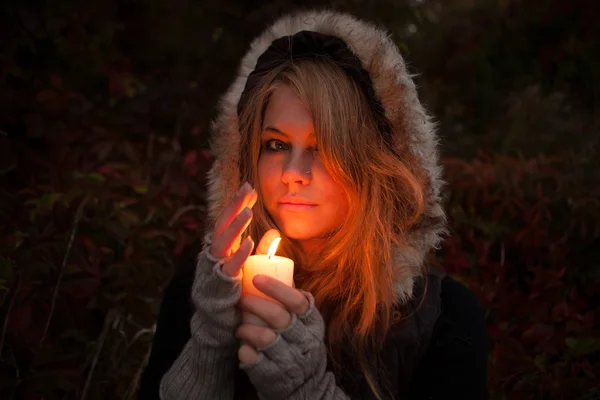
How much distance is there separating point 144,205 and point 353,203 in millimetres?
1512

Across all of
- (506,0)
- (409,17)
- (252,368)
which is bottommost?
(252,368)

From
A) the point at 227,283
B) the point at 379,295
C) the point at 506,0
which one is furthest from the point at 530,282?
the point at 506,0

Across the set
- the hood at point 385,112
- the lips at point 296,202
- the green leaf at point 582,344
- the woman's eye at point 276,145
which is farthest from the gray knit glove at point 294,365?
the green leaf at point 582,344

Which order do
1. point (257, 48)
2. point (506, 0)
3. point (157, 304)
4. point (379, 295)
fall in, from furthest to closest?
point (506, 0)
point (157, 304)
point (257, 48)
point (379, 295)

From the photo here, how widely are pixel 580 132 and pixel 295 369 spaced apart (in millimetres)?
4868

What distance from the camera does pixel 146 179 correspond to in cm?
312

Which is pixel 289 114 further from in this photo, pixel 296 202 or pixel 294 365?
pixel 294 365

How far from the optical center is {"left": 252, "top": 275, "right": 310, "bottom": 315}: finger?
1.49 m

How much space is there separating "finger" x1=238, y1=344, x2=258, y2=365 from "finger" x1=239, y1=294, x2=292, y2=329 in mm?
88

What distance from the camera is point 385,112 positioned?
1869 millimetres

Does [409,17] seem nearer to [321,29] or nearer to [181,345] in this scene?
[321,29]

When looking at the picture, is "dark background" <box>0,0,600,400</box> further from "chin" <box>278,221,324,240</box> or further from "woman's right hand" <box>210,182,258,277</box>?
"woman's right hand" <box>210,182,258,277</box>

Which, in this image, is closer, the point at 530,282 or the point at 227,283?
the point at 227,283

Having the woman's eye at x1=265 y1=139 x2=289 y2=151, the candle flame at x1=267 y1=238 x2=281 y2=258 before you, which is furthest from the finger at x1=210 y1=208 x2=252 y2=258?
the woman's eye at x1=265 y1=139 x2=289 y2=151
